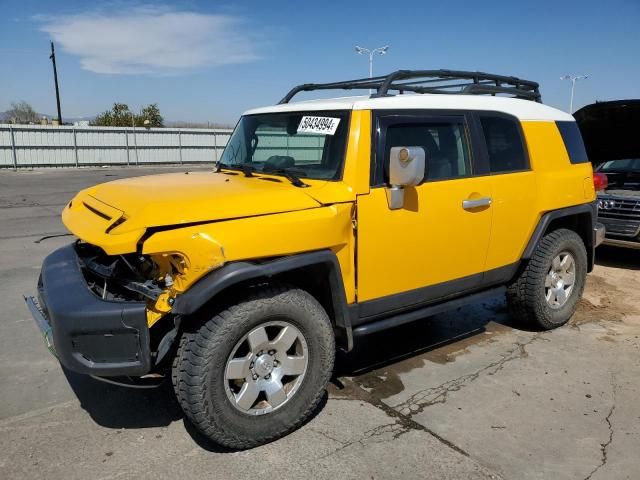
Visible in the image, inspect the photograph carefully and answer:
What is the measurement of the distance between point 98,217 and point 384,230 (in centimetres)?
175

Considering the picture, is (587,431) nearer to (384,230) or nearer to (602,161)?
(384,230)

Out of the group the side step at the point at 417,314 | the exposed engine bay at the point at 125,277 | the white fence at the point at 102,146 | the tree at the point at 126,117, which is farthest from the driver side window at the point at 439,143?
the tree at the point at 126,117

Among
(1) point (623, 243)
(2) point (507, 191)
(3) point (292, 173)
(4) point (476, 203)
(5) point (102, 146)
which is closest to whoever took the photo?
(3) point (292, 173)

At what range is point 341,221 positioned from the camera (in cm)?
312

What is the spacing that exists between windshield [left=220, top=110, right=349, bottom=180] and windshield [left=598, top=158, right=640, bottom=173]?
623 cm

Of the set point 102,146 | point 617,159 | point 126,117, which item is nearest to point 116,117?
point 126,117

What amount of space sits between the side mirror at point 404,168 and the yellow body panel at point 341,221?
11 cm

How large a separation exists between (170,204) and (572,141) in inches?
151

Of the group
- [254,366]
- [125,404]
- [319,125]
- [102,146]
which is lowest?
[125,404]

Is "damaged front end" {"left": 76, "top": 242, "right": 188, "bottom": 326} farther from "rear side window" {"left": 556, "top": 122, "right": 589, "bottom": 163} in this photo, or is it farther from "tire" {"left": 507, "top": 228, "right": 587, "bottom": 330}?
"rear side window" {"left": 556, "top": 122, "right": 589, "bottom": 163}

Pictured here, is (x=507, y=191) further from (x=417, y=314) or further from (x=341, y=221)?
(x=341, y=221)

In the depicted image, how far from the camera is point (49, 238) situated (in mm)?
8516

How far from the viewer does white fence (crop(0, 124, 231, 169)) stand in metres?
23.5

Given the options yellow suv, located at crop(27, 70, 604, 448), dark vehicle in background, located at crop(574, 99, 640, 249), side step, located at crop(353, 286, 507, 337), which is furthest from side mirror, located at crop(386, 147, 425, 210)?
dark vehicle in background, located at crop(574, 99, 640, 249)
